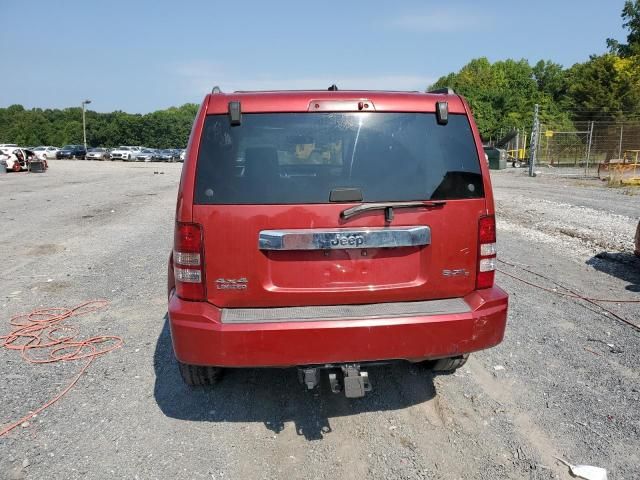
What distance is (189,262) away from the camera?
2.93 m

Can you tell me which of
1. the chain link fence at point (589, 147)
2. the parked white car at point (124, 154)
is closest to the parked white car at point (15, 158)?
the parked white car at point (124, 154)

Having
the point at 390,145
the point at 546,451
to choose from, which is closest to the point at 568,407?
the point at 546,451

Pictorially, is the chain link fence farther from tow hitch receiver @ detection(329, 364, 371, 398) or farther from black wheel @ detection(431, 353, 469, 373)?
tow hitch receiver @ detection(329, 364, 371, 398)

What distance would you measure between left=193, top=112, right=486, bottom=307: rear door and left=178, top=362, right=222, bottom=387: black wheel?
0.77 metres

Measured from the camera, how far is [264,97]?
3.04m

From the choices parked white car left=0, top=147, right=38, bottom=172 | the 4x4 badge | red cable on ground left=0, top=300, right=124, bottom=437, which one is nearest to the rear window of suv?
the 4x4 badge

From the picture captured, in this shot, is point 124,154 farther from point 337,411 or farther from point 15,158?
point 337,411

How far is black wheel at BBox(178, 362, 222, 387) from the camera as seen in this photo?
349 centimetres

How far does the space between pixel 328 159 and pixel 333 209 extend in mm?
314

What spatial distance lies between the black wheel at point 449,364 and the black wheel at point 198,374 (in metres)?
1.63

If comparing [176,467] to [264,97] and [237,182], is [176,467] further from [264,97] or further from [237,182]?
[264,97]

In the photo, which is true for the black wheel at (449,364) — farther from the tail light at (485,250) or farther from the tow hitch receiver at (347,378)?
the tow hitch receiver at (347,378)

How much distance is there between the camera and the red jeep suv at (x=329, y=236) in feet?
9.48

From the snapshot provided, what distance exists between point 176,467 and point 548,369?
9.56ft
